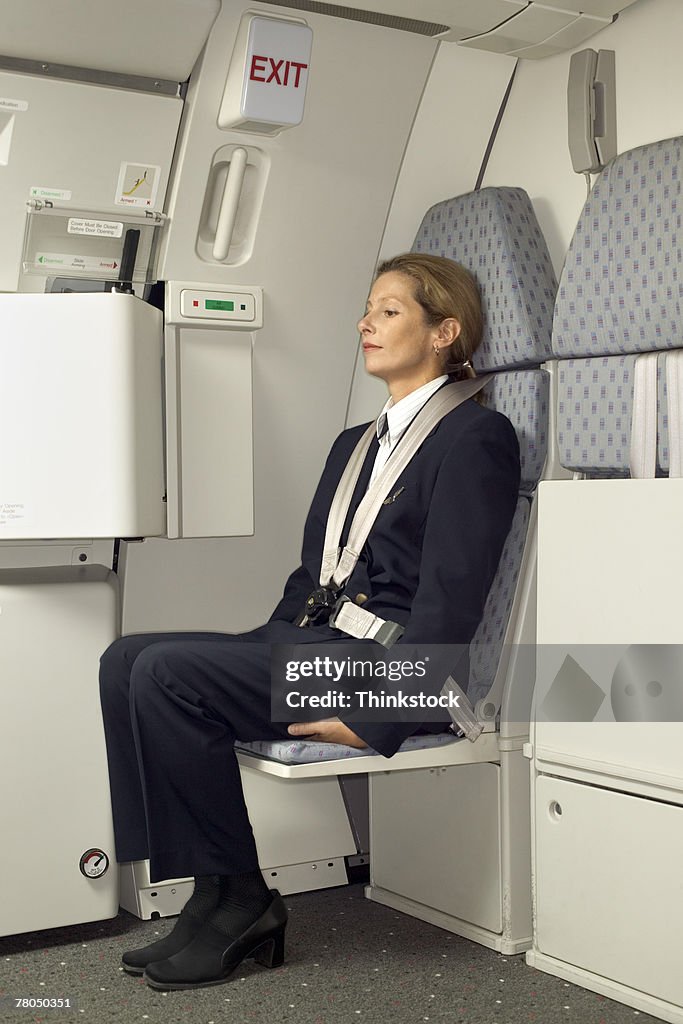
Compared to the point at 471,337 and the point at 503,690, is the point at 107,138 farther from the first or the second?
the point at 503,690

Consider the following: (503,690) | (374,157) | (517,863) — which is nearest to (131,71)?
(374,157)

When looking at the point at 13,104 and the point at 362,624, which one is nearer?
the point at 362,624

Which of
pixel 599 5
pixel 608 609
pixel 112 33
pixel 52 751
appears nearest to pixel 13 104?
pixel 112 33

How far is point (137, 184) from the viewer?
2898 mm

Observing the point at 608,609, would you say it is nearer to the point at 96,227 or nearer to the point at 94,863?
the point at 94,863

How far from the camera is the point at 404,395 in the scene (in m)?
2.83

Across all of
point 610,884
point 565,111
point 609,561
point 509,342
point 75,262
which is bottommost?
point 610,884

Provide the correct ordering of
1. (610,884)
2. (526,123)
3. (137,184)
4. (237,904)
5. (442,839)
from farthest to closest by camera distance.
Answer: (526,123) → (137,184) → (442,839) → (237,904) → (610,884)

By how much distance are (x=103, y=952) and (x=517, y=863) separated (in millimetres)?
944

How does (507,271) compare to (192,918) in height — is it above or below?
above

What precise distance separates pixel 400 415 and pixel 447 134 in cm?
88

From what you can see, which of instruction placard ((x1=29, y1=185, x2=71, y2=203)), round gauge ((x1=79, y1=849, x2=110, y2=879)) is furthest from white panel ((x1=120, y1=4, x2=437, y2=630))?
round gauge ((x1=79, y1=849, x2=110, y2=879))

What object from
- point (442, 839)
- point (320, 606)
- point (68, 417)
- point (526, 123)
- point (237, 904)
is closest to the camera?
point (237, 904)

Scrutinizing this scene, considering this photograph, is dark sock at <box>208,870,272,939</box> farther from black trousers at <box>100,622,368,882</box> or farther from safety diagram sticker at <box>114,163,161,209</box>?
safety diagram sticker at <box>114,163,161,209</box>
